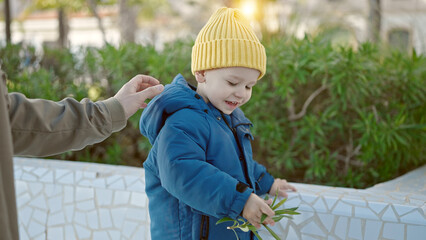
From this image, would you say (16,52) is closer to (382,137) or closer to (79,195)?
(79,195)

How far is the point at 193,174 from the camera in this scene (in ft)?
5.68

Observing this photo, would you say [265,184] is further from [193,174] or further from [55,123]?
[55,123]

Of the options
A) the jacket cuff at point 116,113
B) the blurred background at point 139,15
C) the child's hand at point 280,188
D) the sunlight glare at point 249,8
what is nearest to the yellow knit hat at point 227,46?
the jacket cuff at point 116,113

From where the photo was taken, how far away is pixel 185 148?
178 cm

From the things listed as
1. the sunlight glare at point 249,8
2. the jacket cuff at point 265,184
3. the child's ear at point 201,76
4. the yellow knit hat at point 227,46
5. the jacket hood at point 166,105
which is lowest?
the jacket cuff at point 265,184

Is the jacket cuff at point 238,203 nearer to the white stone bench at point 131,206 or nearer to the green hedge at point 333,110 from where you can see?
the white stone bench at point 131,206

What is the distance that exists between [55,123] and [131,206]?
153 centimetres

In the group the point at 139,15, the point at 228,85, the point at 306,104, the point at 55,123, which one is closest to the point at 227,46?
the point at 228,85

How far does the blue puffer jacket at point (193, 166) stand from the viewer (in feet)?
5.65

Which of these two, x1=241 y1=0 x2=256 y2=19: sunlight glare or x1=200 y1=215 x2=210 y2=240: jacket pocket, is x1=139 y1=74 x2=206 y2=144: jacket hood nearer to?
x1=200 y1=215 x2=210 y2=240: jacket pocket

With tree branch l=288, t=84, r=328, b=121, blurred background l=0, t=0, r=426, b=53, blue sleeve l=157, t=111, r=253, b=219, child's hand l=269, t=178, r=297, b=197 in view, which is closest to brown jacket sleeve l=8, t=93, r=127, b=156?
blue sleeve l=157, t=111, r=253, b=219

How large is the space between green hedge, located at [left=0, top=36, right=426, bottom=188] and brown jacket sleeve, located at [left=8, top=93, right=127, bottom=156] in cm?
213

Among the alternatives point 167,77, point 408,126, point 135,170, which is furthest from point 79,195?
point 408,126

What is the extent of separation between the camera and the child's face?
6.34ft
